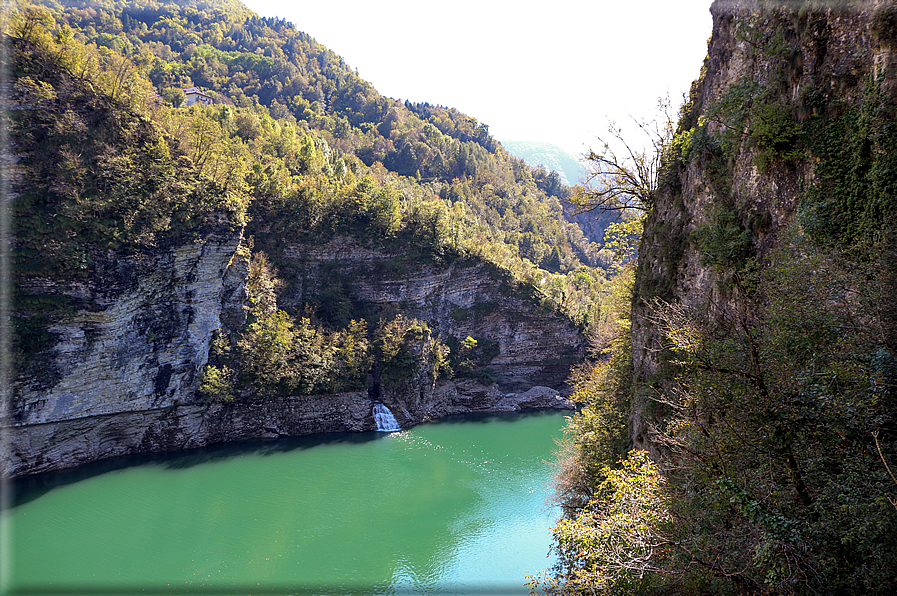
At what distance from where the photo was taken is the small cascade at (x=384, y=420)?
92.6 ft

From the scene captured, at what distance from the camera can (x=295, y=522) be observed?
18.5 metres

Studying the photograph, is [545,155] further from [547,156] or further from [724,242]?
[724,242]

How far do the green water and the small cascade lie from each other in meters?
1.86

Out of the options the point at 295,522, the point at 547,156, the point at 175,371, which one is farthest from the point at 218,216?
the point at 547,156

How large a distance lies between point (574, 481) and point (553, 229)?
4843 centimetres

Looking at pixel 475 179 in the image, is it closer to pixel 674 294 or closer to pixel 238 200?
pixel 238 200

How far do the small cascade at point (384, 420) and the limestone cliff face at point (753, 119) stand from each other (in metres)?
19.7

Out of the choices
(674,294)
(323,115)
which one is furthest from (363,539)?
(323,115)

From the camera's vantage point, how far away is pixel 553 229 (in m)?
60.0

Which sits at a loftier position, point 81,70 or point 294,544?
point 81,70

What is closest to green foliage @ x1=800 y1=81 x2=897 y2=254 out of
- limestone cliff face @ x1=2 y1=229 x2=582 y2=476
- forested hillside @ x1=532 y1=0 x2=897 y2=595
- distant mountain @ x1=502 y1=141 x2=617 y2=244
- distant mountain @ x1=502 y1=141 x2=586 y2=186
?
forested hillside @ x1=532 y1=0 x2=897 y2=595

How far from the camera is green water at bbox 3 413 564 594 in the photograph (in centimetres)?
1509

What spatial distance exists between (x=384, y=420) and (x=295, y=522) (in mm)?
10362

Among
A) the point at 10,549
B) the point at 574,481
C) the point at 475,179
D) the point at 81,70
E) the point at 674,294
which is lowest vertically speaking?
the point at 10,549
